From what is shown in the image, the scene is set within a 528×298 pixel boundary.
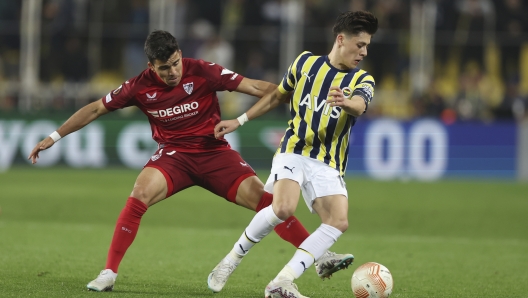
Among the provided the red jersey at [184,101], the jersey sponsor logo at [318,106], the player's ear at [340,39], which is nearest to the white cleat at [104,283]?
the red jersey at [184,101]

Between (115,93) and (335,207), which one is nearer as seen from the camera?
(335,207)

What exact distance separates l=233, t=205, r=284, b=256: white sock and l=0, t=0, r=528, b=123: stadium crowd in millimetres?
12741

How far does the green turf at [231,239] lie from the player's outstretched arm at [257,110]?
1.25 m

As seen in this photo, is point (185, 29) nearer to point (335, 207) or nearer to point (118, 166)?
point (118, 166)

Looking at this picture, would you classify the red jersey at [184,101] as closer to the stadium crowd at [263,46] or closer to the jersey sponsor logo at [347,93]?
the jersey sponsor logo at [347,93]

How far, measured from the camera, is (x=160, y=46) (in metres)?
6.24

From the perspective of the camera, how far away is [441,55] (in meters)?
19.3

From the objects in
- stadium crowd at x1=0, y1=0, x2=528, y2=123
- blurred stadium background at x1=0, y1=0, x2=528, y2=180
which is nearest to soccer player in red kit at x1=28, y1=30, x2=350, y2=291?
blurred stadium background at x1=0, y1=0, x2=528, y2=180

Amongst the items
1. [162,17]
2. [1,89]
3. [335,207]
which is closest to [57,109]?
[1,89]

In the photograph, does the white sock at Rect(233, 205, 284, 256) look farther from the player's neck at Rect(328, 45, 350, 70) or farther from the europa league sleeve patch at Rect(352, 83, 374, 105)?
the player's neck at Rect(328, 45, 350, 70)

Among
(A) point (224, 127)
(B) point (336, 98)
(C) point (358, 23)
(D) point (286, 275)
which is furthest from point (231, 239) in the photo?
(B) point (336, 98)

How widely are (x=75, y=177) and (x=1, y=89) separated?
3.57 m

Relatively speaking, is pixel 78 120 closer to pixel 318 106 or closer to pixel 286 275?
pixel 318 106

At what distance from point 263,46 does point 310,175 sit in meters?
13.2
